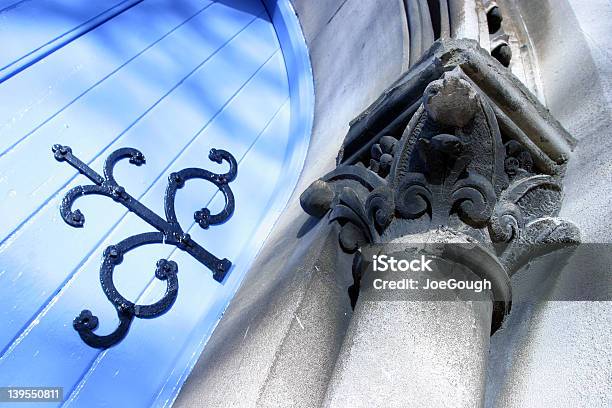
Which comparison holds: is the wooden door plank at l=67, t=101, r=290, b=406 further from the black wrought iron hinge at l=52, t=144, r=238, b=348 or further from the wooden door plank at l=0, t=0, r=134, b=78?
the wooden door plank at l=0, t=0, r=134, b=78

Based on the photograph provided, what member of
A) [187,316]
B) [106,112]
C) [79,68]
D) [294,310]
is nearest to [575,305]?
[294,310]

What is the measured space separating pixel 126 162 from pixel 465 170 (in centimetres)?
92

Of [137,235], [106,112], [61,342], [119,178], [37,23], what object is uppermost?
[37,23]

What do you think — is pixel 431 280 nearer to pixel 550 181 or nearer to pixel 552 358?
pixel 552 358

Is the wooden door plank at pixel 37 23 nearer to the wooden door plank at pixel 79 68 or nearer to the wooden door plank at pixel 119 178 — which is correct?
the wooden door plank at pixel 79 68

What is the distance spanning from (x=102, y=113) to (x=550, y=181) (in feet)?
3.75

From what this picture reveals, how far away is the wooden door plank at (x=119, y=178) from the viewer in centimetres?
130

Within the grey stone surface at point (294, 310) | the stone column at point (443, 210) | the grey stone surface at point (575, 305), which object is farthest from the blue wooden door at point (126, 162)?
the grey stone surface at point (575, 305)

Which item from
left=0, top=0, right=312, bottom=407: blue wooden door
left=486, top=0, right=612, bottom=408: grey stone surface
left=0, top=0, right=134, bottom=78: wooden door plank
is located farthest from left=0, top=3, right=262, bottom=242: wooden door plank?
left=486, top=0, right=612, bottom=408: grey stone surface

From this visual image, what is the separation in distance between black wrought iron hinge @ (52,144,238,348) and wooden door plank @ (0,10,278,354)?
0.02m

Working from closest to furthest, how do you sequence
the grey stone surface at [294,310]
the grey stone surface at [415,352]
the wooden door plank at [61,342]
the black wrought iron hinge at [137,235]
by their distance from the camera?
the grey stone surface at [415,352] → the grey stone surface at [294,310] → the wooden door plank at [61,342] → the black wrought iron hinge at [137,235]

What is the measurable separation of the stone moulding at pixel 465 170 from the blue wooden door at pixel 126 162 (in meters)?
0.48

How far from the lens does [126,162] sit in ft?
5.51

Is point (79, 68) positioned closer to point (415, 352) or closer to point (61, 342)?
point (61, 342)
